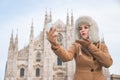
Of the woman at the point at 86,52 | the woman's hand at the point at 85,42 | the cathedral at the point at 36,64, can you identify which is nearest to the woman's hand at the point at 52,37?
the woman at the point at 86,52

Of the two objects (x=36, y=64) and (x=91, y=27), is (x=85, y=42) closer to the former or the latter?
(x=91, y=27)

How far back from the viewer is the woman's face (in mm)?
3014

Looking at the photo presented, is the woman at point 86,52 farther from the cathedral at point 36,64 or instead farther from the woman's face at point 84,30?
the cathedral at point 36,64

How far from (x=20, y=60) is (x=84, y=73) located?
2885cm

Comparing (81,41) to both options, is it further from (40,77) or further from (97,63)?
(40,77)

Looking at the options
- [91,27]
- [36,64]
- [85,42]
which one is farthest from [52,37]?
[36,64]

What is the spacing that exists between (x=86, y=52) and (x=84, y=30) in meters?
0.22

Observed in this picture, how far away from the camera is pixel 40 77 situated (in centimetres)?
3098

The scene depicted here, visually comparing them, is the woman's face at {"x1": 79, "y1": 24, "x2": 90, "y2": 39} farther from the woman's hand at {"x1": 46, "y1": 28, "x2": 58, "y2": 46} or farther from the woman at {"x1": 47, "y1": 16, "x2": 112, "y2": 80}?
the woman's hand at {"x1": 46, "y1": 28, "x2": 58, "y2": 46}

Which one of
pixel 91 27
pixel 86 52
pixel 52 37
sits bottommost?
pixel 86 52

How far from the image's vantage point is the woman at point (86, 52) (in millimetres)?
2877

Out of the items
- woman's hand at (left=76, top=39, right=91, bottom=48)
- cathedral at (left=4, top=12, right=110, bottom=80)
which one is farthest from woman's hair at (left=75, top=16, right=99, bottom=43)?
cathedral at (left=4, top=12, right=110, bottom=80)

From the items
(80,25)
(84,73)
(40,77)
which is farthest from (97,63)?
(40,77)

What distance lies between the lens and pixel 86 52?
9.84 ft
